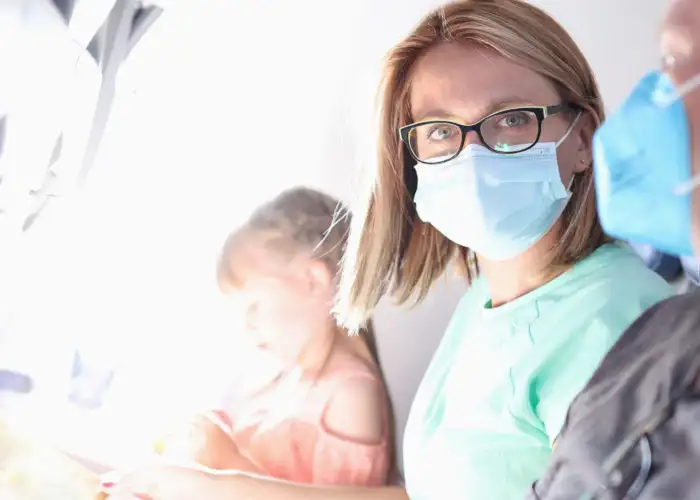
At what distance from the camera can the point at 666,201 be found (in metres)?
0.53

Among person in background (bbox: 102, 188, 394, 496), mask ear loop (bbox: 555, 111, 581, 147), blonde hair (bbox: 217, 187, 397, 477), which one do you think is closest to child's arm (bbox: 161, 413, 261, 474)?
person in background (bbox: 102, 188, 394, 496)

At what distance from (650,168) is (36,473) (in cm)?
109

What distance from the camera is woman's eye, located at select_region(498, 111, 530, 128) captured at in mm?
853

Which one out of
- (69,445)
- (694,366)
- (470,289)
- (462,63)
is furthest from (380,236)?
(69,445)

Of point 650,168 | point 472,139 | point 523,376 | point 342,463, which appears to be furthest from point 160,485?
point 650,168

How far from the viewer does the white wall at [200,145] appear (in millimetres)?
1148

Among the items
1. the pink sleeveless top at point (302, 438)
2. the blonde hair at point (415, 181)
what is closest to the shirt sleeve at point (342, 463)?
the pink sleeveless top at point (302, 438)

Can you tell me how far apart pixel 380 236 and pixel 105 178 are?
50cm

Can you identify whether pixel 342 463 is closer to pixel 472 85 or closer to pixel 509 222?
pixel 509 222

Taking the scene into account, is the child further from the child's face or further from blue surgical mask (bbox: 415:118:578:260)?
blue surgical mask (bbox: 415:118:578:260)

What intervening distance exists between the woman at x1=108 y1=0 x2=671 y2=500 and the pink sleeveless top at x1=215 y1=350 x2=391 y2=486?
0.20 m

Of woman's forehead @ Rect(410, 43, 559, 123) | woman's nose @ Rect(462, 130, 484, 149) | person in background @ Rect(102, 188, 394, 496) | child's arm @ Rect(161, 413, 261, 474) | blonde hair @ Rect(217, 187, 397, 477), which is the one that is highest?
woman's forehead @ Rect(410, 43, 559, 123)

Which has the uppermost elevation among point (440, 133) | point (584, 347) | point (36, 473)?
point (440, 133)

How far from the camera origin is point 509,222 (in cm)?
85
